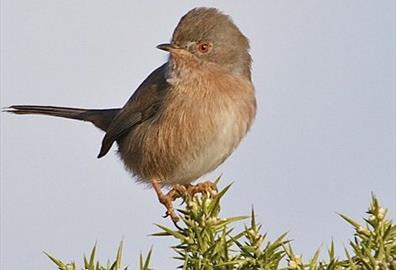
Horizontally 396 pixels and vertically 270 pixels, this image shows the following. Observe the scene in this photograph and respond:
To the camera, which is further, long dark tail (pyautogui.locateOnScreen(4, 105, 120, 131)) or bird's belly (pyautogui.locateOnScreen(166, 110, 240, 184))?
long dark tail (pyautogui.locateOnScreen(4, 105, 120, 131))

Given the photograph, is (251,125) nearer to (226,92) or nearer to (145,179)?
(226,92)

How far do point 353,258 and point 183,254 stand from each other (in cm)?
60

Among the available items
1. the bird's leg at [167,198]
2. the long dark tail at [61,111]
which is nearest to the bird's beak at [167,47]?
the bird's leg at [167,198]

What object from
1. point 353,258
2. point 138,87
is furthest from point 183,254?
point 138,87

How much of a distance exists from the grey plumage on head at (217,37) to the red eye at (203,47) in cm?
4

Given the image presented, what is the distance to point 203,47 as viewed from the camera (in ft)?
23.6

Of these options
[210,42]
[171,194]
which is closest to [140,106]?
[210,42]

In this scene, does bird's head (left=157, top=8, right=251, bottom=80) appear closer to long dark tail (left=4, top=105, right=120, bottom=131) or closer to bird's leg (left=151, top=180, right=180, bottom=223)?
bird's leg (left=151, top=180, right=180, bottom=223)

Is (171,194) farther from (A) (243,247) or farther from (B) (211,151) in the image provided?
(A) (243,247)

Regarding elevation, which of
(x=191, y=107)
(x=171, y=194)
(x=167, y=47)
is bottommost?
(x=171, y=194)

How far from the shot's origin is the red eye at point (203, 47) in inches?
282

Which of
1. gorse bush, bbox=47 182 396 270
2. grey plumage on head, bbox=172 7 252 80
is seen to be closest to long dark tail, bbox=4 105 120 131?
grey plumage on head, bbox=172 7 252 80

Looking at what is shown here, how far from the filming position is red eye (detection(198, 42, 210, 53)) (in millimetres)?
7162

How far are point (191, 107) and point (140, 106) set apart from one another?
0.77 m
